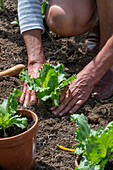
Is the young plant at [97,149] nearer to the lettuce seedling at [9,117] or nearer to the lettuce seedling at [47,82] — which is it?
the lettuce seedling at [9,117]

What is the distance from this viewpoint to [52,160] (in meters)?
1.70

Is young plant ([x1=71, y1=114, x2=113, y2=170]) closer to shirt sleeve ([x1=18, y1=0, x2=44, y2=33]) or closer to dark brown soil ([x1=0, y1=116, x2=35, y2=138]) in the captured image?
dark brown soil ([x1=0, y1=116, x2=35, y2=138])

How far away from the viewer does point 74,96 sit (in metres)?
2.18

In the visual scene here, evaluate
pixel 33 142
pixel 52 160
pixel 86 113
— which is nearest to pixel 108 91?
pixel 86 113

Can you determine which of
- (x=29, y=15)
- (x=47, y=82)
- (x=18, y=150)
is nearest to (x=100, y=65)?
(x=47, y=82)

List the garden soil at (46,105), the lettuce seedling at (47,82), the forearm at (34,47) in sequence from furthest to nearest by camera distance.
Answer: the forearm at (34,47)
the lettuce seedling at (47,82)
the garden soil at (46,105)

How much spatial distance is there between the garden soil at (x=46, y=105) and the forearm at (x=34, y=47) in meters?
0.31

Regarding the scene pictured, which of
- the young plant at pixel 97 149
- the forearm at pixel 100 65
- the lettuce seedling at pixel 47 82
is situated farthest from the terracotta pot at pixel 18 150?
the forearm at pixel 100 65

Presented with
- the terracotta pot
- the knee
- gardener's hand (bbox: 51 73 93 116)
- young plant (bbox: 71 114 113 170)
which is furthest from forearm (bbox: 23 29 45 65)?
young plant (bbox: 71 114 113 170)

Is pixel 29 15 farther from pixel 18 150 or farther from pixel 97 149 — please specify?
pixel 97 149

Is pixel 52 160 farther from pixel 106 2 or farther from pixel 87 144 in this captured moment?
pixel 106 2

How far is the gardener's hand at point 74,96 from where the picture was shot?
2156 millimetres

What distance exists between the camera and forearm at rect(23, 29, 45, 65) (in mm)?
2459

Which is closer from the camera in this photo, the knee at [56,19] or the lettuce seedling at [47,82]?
the lettuce seedling at [47,82]
